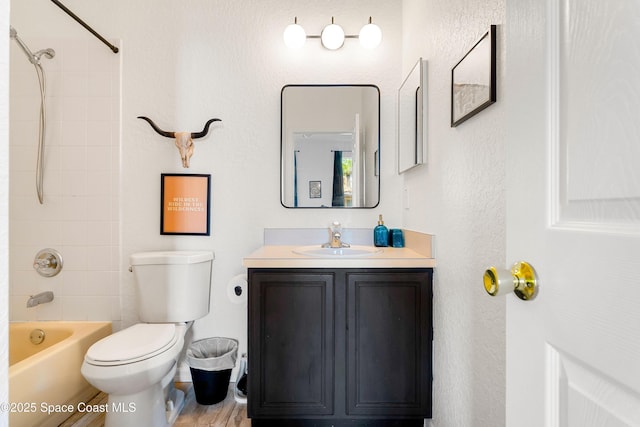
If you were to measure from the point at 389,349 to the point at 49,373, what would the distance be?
1587 mm

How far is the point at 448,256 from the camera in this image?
1.21 meters

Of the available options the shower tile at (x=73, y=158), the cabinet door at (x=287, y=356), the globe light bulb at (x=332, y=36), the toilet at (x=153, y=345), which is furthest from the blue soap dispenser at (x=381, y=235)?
the shower tile at (x=73, y=158)

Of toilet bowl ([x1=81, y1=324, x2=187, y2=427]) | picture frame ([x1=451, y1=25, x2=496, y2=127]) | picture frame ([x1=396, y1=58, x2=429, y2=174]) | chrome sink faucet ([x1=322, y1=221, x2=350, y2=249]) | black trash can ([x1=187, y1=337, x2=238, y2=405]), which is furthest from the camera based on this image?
chrome sink faucet ([x1=322, y1=221, x2=350, y2=249])

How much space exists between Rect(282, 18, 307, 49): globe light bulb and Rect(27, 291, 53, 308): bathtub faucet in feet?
6.79

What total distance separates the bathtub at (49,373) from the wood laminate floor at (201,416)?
0.07 m

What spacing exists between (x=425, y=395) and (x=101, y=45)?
260 centimetres

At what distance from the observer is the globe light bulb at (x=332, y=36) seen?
1825 millimetres

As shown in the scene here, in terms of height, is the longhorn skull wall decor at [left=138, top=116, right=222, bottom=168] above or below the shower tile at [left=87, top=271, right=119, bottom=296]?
above

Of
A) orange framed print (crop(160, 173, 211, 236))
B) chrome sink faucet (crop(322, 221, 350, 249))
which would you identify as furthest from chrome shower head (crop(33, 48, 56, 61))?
chrome sink faucet (crop(322, 221, 350, 249))

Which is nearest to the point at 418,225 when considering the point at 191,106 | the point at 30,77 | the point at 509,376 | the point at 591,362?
the point at 509,376

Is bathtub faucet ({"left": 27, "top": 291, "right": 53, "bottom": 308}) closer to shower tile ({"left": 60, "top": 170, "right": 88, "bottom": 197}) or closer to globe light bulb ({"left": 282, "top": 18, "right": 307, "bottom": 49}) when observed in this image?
shower tile ({"left": 60, "top": 170, "right": 88, "bottom": 197})

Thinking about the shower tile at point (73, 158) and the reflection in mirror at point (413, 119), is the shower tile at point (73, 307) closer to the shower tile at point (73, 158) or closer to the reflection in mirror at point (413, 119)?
the shower tile at point (73, 158)

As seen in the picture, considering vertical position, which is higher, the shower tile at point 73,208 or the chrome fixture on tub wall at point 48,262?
the shower tile at point 73,208

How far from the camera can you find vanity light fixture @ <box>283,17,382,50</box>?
1.81m
